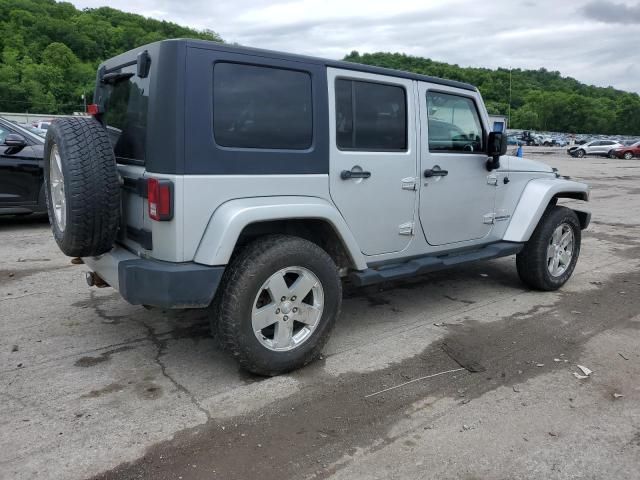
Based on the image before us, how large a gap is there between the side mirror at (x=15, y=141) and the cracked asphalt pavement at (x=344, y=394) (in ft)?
10.9

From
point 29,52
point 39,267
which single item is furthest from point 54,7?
point 39,267

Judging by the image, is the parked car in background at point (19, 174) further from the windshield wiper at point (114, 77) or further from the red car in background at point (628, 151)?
the red car in background at point (628, 151)

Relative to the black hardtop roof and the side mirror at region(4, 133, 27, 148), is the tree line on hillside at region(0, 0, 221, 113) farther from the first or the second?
the black hardtop roof

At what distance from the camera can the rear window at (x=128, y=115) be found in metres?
3.25

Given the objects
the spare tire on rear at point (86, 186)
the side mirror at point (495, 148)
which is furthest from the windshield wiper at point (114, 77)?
the side mirror at point (495, 148)

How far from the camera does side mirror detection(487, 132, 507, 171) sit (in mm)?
4680

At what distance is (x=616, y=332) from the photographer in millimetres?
4434

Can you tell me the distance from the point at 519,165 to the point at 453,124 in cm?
103

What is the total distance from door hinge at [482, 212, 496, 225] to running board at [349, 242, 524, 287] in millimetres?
231

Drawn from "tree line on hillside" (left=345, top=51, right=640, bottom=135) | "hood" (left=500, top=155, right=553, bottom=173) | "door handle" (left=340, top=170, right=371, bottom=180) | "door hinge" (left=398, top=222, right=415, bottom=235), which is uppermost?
"tree line on hillside" (left=345, top=51, right=640, bottom=135)

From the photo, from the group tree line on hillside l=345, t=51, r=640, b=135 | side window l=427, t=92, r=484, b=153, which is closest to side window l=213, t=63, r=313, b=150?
side window l=427, t=92, r=484, b=153

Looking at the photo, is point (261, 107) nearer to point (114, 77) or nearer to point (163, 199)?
point (163, 199)

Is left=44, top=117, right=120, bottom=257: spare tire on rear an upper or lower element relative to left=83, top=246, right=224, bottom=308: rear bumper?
upper

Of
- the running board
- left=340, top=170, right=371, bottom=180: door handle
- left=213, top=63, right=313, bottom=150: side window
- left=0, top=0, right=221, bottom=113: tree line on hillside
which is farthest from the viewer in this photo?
left=0, top=0, right=221, bottom=113: tree line on hillside
